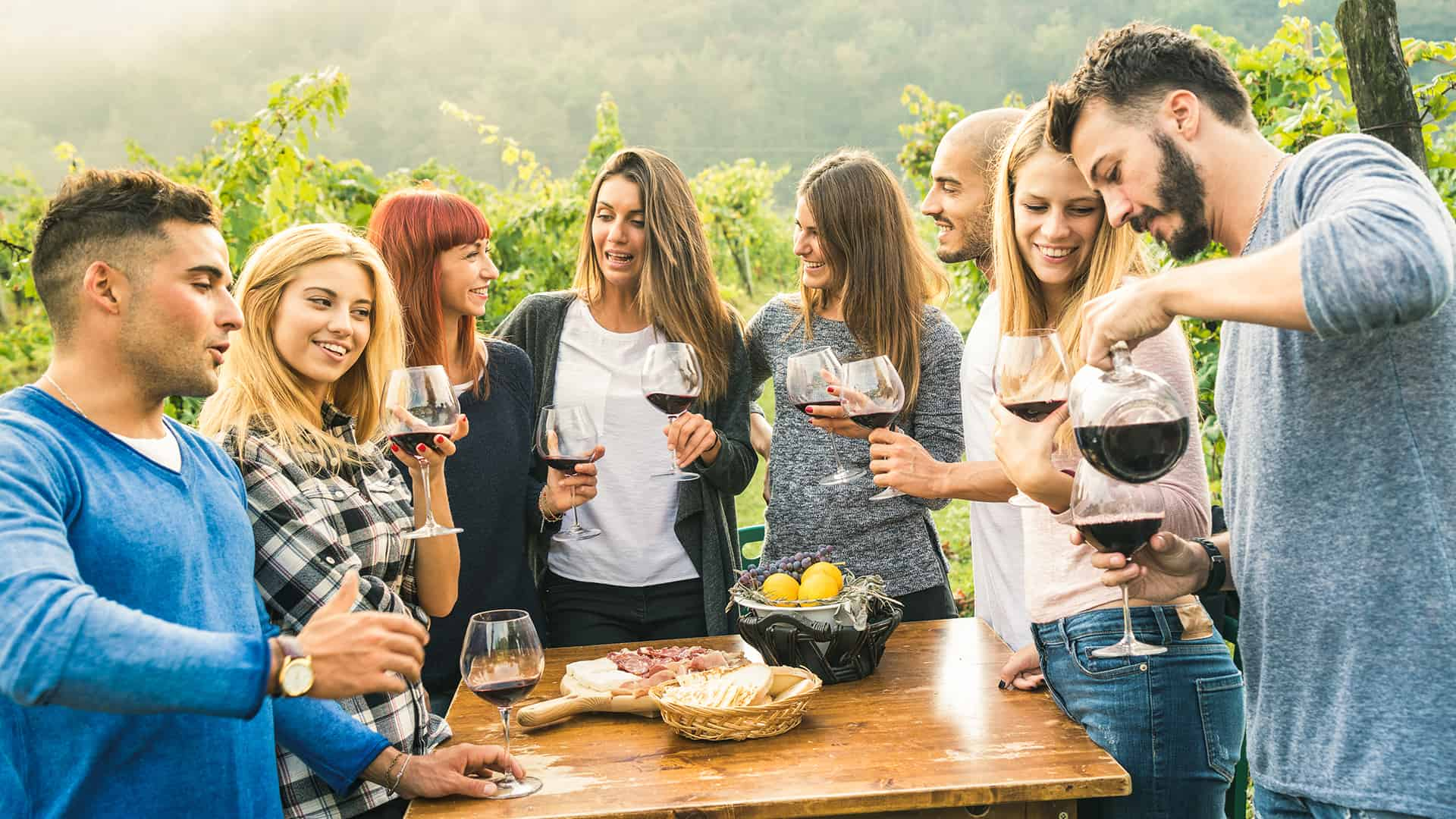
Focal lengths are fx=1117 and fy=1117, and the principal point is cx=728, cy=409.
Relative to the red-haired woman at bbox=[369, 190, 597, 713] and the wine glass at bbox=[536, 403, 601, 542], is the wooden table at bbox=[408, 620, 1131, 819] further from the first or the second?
the red-haired woman at bbox=[369, 190, 597, 713]

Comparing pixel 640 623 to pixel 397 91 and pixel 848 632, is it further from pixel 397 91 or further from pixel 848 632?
pixel 397 91

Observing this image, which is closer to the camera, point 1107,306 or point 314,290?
point 1107,306

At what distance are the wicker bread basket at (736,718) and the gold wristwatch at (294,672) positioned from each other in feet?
2.48

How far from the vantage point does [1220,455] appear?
378 centimetres

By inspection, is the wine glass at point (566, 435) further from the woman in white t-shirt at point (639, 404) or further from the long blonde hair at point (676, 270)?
the long blonde hair at point (676, 270)

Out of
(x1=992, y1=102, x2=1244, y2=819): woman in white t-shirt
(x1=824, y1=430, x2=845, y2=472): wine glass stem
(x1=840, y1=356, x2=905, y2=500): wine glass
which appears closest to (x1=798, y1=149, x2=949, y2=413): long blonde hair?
(x1=824, y1=430, x2=845, y2=472): wine glass stem

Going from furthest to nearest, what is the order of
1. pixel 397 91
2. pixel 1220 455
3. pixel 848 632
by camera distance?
pixel 397 91
pixel 1220 455
pixel 848 632

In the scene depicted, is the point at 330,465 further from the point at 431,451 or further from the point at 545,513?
the point at 545,513

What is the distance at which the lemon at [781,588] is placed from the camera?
2150 mm

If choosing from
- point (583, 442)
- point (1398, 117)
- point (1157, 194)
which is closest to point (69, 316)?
point (583, 442)

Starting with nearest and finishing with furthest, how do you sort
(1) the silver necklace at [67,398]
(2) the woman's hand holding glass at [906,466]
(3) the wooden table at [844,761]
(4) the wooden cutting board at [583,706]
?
1. (1) the silver necklace at [67,398]
2. (3) the wooden table at [844,761]
3. (4) the wooden cutting board at [583,706]
4. (2) the woman's hand holding glass at [906,466]

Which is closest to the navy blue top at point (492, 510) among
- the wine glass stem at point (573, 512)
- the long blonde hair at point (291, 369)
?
the wine glass stem at point (573, 512)

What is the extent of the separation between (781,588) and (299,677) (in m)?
1.06

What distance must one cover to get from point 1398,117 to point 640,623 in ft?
6.99
